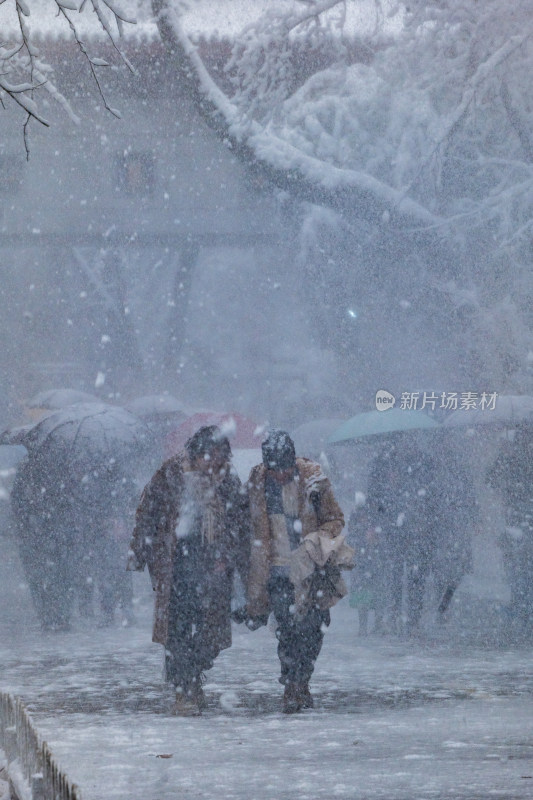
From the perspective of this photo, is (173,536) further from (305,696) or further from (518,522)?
(518,522)

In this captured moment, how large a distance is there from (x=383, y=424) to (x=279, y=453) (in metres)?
4.90

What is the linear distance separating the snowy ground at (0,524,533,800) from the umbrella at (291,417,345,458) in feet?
24.5

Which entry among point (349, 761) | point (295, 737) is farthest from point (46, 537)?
point (349, 761)

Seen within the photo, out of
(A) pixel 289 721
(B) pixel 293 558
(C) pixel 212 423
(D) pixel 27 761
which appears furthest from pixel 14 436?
(D) pixel 27 761

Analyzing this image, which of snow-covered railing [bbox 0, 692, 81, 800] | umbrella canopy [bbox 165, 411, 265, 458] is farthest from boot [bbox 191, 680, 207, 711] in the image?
umbrella canopy [bbox 165, 411, 265, 458]

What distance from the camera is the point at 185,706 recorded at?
6.02 m

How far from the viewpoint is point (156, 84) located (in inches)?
907

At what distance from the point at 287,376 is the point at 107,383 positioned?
11.9 feet

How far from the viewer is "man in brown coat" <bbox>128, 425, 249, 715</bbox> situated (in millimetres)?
6086

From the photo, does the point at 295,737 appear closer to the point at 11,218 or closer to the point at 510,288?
the point at 510,288

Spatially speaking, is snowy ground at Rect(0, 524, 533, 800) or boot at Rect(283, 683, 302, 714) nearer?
snowy ground at Rect(0, 524, 533, 800)

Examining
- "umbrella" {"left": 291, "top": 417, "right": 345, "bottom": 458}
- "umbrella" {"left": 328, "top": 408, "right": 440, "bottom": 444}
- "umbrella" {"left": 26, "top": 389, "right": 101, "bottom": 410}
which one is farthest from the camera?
"umbrella" {"left": 26, "top": 389, "right": 101, "bottom": 410}

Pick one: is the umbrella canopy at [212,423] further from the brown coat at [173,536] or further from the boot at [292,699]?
the boot at [292,699]

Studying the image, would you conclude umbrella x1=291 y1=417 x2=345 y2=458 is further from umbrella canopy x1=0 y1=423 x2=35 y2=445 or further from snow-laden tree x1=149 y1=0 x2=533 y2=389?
umbrella canopy x1=0 y1=423 x2=35 y2=445
